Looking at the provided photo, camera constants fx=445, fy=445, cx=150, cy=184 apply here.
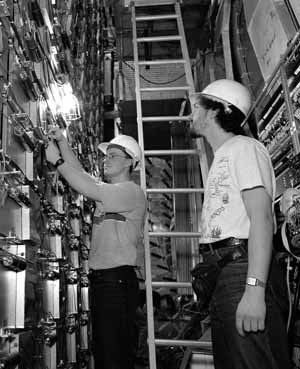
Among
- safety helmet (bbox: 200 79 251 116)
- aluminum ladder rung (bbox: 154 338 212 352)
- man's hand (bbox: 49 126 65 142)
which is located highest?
safety helmet (bbox: 200 79 251 116)

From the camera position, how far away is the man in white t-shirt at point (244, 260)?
1353 mm

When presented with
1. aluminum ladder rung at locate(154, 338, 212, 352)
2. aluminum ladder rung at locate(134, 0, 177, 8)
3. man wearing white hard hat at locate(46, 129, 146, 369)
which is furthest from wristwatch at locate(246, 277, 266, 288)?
aluminum ladder rung at locate(134, 0, 177, 8)

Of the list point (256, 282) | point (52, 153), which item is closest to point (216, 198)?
point (256, 282)

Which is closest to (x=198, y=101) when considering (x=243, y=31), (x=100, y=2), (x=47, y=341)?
(x=47, y=341)

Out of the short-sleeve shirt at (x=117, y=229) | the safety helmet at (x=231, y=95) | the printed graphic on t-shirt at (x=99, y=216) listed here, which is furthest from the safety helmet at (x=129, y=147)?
the safety helmet at (x=231, y=95)

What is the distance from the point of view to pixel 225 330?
145 cm

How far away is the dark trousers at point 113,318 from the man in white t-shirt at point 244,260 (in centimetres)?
75

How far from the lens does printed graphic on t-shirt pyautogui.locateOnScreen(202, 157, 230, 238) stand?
1571 millimetres

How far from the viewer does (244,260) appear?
1463mm

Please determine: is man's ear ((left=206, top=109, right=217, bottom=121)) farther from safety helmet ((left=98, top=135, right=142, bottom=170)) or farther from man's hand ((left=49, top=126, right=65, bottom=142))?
safety helmet ((left=98, top=135, right=142, bottom=170))

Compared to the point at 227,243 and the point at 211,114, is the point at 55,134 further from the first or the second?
the point at 227,243

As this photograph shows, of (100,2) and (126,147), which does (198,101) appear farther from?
(100,2)

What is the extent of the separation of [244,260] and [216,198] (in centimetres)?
26

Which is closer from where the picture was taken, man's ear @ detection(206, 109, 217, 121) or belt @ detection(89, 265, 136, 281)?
man's ear @ detection(206, 109, 217, 121)
